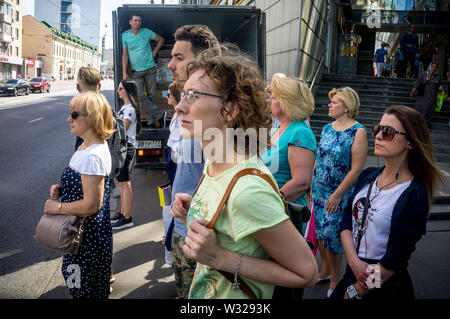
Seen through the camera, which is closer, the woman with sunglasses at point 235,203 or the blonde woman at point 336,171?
the woman with sunglasses at point 235,203

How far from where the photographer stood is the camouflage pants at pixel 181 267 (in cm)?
212

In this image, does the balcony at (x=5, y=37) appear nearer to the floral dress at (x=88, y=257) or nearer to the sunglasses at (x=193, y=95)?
the floral dress at (x=88, y=257)

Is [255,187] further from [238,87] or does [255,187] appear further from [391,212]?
[391,212]

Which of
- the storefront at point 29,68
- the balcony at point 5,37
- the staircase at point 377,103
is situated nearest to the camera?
the staircase at point 377,103

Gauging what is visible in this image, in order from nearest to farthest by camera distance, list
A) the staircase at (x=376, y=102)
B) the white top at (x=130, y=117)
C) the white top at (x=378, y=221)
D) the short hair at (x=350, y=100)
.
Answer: the white top at (x=378, y=221) → the short hair at (x=350, y=100) → the white top at (x=130, y=117) → the staircase at (x=376, y=102)

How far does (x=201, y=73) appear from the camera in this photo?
1473mm

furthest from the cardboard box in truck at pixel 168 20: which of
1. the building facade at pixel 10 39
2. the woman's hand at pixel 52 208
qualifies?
the building facade at pixel 10 39

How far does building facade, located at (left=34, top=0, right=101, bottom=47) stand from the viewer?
10350cm

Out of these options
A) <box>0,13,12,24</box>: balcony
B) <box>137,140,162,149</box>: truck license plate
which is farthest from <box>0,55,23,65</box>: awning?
<box>137,140,162,149</box>: truck license plate

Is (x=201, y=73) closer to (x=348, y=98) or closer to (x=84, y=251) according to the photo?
(x=84, y=251)

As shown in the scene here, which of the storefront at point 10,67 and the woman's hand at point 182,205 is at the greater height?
the storefront at point 10,67

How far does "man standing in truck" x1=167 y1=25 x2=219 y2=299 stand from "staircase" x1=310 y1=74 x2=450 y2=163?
8.49 meters

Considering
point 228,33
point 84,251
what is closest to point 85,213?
point 84,251

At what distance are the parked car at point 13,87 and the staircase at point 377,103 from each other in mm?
27554
